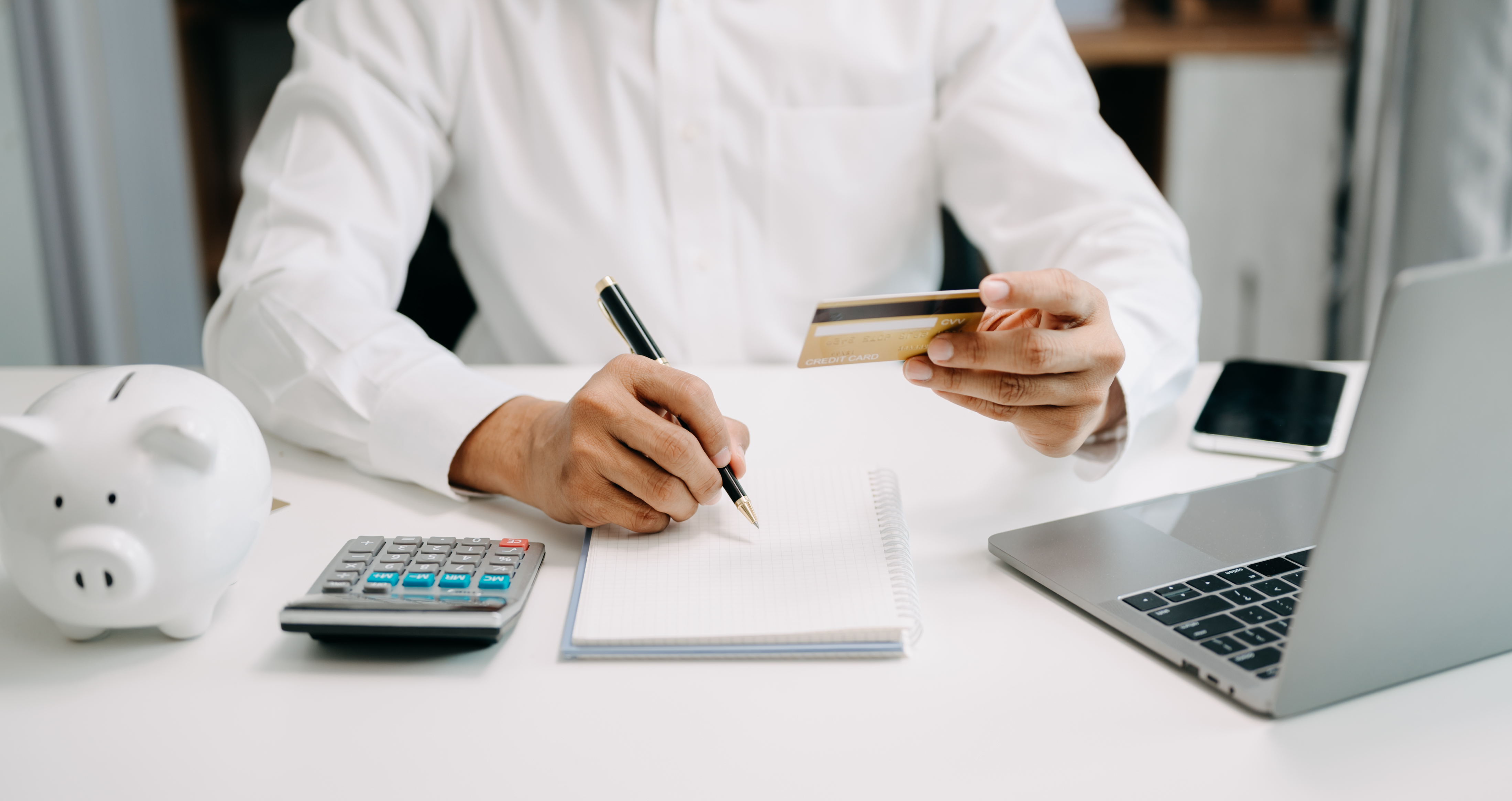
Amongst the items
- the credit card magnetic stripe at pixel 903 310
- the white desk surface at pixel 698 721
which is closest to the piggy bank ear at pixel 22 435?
the white desk surface at pixel 698 721

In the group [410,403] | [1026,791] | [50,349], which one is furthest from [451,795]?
[50,349]

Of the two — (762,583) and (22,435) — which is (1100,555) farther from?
(22,435)

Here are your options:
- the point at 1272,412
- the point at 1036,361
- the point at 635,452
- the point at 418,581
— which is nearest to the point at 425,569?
the point at 418,581

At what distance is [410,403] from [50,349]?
134 cm

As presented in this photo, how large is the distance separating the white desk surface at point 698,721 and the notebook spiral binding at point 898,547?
0.01 metres

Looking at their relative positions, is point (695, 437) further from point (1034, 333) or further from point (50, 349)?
point (50, 349)

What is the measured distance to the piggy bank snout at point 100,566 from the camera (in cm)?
44

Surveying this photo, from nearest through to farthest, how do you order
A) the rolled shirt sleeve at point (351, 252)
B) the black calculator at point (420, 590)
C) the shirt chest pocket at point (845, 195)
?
the black calculator at point (420, 590)
the rolled shirt sleeve at point (351, 252)
the shirt chest pocket at point (845, 195)

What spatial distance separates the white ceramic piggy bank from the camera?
17.2 inches

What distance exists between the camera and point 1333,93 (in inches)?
76.4

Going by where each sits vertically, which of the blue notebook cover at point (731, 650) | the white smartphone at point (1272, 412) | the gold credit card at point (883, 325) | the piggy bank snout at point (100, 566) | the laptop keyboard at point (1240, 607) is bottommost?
→ the white smartphone at point (1272, 412)

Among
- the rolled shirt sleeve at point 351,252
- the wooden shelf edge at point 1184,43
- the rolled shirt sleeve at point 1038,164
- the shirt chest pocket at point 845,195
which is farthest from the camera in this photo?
the wooden shelf edge at point 1184,43

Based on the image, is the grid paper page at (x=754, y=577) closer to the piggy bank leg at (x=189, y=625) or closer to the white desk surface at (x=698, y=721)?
the white desk surface at (x=698, y=721)

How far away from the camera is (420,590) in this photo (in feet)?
1.64
